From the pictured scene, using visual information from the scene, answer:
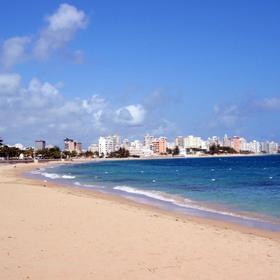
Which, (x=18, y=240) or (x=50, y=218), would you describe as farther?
(x=50, y=218)

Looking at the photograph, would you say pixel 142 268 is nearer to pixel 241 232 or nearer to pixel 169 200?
pixel 241 232

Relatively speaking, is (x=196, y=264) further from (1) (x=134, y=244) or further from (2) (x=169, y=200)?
(2) (x=169, y=200)

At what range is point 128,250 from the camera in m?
8.82

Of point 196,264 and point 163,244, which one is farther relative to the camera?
point 163,244

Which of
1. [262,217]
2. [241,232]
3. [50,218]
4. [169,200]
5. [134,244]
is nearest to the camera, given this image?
[134,244]

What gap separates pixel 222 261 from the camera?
26.4 ft

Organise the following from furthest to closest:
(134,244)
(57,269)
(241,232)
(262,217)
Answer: (262,217) < (241,232) < (134,244) < (57,269)

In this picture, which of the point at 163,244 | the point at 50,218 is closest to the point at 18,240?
the point at 163,244

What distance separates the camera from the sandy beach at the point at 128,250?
7.18 meters

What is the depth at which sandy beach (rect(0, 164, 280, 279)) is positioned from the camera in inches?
283

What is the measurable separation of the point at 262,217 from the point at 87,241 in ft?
28.1

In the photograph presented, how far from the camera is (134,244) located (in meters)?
9.46

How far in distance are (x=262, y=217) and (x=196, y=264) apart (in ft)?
30.0

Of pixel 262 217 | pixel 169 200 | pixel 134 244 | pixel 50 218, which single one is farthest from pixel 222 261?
pixel 169 200
